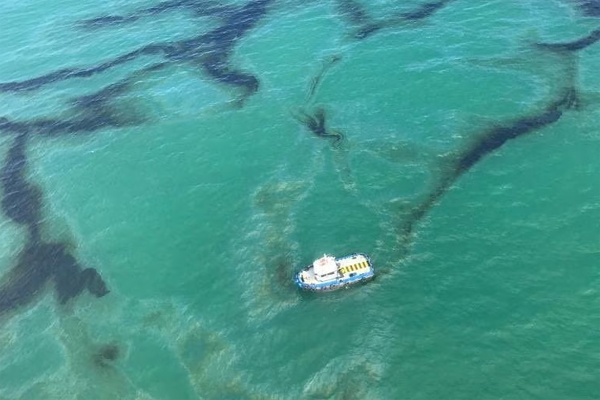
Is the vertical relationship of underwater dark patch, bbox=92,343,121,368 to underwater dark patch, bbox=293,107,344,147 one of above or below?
below

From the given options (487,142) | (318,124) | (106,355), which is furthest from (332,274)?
(318,124)

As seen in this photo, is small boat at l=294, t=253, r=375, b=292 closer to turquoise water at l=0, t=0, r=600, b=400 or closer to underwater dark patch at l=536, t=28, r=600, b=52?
turquoise water at l=0, t=0, r=600, b=400

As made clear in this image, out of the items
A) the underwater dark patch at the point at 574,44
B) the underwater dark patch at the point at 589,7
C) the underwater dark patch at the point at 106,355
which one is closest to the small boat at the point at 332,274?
the underwater dark patch at the point at 106,355

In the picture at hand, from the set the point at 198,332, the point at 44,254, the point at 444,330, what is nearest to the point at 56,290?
the point at 44,254

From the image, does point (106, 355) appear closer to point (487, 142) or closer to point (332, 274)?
point (332, 274)

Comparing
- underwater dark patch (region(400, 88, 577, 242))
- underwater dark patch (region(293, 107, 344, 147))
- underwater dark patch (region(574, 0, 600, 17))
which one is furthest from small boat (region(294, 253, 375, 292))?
underwater dark patch (region(574, 0, 600, 17))

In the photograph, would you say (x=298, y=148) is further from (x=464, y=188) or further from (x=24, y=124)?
(x=24, y=124)
